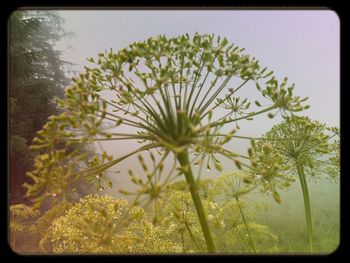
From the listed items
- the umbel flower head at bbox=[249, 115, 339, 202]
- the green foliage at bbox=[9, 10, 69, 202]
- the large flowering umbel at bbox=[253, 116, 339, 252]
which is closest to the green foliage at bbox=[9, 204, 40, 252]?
the green foliage at bbox=[9, 10, 69, 202]

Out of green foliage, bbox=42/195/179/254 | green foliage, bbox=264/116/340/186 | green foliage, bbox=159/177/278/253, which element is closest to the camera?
green foliage, bbox=42/195/179/254

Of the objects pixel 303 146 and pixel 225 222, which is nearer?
pixel 303 146

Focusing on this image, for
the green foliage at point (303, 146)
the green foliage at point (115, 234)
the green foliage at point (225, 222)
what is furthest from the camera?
the green foliage at point (225, 222)

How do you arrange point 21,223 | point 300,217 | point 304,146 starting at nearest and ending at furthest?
point 304,146, point 21,223, point 300,217

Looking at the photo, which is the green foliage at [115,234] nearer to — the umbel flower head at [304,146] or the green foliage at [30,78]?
the green foliage at [30,78]

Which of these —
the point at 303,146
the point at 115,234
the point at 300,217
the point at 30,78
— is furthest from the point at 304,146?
the point at 30,78

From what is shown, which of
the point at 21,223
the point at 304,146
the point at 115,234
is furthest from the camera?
the point at 21,223

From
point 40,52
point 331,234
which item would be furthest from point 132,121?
point 331,234

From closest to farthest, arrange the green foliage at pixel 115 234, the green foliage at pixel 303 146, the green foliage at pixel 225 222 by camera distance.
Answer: the green foliage at pixel 115 234
the green foliage at pixel 303 146
the green foliage at pixel 225 222

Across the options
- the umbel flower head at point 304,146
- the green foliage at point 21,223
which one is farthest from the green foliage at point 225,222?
the green foliage at point 21,223

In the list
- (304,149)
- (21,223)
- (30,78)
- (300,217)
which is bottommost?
(300,217)

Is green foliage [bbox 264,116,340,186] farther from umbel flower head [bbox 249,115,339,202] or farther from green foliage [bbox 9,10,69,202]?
green foliage [bbox 9,10,69,202]

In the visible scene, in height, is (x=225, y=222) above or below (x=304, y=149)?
below

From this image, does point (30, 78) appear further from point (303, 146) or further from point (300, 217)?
point (300, 217)
